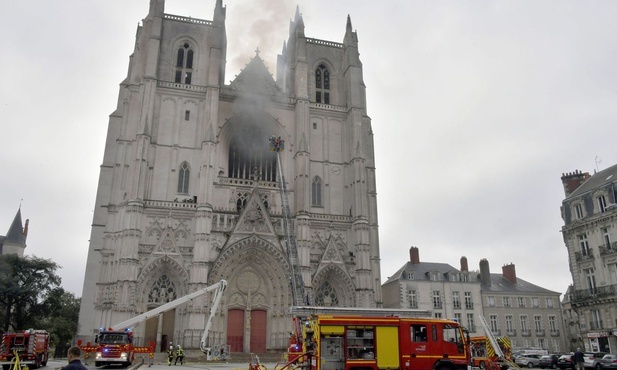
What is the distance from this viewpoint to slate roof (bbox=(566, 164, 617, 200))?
33.4 meters

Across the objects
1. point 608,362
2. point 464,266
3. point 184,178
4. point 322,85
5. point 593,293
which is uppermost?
point 322,85

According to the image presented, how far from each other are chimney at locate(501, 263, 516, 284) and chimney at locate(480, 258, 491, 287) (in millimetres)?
3019

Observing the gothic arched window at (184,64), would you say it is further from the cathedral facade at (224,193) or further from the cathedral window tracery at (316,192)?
the cathedral window tracery at (316,192)

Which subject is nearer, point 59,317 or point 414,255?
point 59,317

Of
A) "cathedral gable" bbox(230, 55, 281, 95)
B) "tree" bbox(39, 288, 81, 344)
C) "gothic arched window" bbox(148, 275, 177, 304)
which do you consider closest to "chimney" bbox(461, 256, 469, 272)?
"cathedral gable" bbox(230, 55, 281, 95)

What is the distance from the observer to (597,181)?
35156mm

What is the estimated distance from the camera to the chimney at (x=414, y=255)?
4728cm

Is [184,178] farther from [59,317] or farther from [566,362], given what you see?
[566,362]

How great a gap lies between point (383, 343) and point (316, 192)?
74.4 ft

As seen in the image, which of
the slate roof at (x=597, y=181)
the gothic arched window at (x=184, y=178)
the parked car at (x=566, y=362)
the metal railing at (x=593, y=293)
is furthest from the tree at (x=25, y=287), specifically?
the slate roof at (x=597, y=181)

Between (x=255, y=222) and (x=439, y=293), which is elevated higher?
(x=255, y=222)

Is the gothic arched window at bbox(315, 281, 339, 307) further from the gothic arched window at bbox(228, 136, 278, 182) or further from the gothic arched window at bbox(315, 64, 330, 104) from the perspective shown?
the gothic arched window at bbox(315, 64, 330, 104)

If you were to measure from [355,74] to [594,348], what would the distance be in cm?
2540

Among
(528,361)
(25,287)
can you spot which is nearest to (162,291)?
(25,287)
